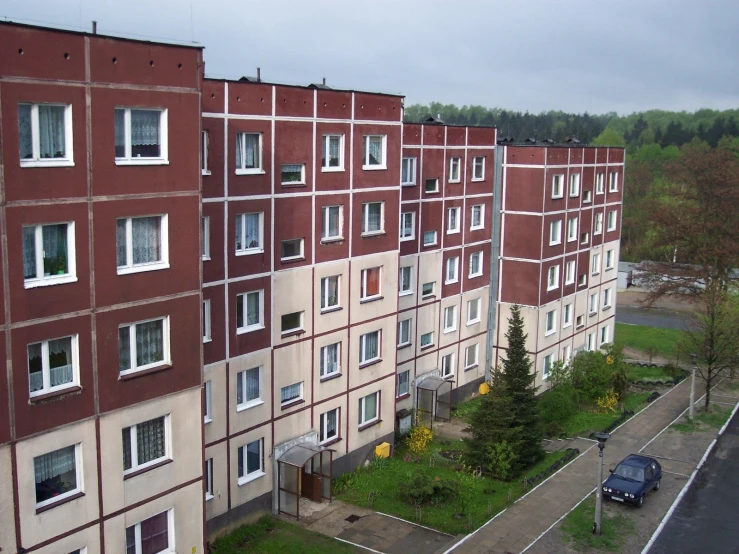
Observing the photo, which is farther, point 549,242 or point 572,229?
point 572,229

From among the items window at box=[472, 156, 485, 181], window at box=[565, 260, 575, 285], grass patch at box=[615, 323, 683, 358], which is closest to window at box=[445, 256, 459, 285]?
window at box=[472, 156, 485, 181]

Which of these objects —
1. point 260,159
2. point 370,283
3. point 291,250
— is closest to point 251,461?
point 291,250

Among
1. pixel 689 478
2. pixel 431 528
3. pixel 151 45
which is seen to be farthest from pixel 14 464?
pixel 689 478

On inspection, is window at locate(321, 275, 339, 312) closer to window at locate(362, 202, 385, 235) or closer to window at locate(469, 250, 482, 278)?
window at locate(362, 202, 385, 235)

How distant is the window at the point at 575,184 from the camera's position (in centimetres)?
4462

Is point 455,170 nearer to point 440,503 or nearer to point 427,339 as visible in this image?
point 427,339

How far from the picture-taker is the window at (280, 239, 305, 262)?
27.4m

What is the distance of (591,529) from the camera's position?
2650 cm

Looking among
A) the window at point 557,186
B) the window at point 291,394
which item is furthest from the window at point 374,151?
the window at point 557,186

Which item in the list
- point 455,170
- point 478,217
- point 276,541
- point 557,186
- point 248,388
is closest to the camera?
point 276,541

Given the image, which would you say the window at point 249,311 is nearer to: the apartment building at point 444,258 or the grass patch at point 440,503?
the grass patch at point 440,503

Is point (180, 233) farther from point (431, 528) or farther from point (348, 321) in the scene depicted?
point (431, 528)

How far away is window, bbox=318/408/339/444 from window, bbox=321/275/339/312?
4122 millimetres

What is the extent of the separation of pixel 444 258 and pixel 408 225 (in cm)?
333
